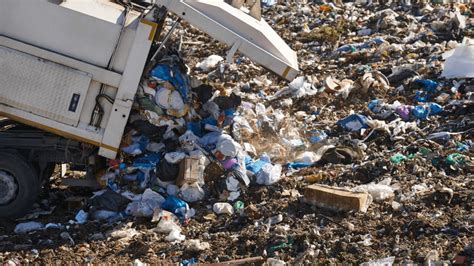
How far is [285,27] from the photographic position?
41.3 feet

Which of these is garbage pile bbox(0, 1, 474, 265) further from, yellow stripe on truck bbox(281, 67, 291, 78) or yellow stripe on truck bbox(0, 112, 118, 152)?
yellow stripe on truck bbox(281, 67, 291, 78)

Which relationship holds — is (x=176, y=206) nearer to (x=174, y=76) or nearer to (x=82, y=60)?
(x=174, y=76)

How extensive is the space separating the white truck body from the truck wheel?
1.20 ft

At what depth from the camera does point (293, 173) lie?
24.8 feet

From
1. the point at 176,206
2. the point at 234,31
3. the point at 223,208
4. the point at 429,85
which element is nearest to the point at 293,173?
the point at 223,208

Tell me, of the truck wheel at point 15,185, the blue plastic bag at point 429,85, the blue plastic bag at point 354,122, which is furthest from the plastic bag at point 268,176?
the blue plastic bag at point 429,85

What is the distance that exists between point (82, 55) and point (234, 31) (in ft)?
4.25

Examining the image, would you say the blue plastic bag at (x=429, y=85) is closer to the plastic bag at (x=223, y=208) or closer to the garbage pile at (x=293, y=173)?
the garbage pile at (x=293, y=173)

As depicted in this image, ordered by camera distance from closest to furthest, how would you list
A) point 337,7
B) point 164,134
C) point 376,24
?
point 164,134, point 376,24, point 337,7

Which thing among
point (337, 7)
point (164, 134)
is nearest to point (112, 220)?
point (164, 134)

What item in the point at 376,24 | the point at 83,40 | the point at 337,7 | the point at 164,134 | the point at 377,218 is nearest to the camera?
the point at 377,218

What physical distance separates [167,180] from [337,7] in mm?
7021

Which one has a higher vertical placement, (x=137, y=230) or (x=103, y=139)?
(x=103, y=139)

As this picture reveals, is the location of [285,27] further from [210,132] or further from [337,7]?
[210,132]
